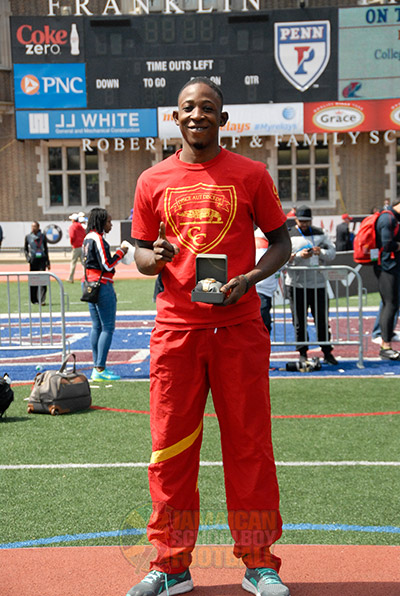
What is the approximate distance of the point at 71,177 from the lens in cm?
3494

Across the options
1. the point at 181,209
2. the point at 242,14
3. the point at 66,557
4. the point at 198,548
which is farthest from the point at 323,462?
the point at 242,14

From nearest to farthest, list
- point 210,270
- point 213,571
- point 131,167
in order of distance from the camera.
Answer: point 210,270, point 213,571, point 131,167

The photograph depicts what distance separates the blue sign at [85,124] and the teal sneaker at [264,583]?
1174 inches

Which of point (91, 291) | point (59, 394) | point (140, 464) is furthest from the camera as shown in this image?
point (91, 291)

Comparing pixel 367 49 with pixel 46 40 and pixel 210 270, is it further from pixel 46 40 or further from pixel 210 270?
pixel 210 270

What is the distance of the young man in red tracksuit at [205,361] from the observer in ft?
10.8

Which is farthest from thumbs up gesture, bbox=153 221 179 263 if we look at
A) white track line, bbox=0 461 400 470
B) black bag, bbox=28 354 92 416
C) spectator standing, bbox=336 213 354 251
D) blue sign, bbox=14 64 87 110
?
blue sign, bbox=14 64 87 110

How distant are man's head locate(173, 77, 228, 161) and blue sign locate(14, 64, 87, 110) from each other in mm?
29764

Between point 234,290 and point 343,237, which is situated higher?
point 343,237

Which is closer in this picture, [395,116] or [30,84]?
[395,116]

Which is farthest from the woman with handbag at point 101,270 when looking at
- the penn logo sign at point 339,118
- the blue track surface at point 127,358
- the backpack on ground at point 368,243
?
the penn logo sign at point 339,118

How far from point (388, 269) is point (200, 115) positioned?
289 inches

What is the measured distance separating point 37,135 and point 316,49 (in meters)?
11.5

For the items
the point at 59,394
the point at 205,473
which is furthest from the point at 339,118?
the point at 205,473
